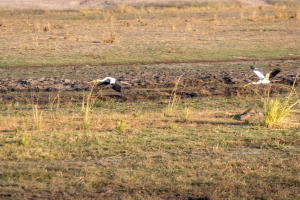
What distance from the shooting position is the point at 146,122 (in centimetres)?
798

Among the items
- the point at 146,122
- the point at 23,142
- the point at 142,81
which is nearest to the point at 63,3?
the point at 142,81

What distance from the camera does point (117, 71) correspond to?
14062 mm

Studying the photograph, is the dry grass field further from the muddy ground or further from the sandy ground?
the sandy ground

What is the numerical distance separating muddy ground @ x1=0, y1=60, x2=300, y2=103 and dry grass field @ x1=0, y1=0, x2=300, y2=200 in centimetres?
4

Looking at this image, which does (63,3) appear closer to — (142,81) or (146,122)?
(142,81)

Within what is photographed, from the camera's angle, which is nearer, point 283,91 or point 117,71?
point 283,91

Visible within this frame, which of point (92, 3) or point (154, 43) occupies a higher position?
point (92, 3)

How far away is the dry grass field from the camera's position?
4668mm

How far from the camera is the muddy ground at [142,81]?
1139 cm

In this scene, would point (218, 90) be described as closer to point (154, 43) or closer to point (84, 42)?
point (154, 43)

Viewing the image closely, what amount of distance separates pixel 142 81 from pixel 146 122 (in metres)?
4.97

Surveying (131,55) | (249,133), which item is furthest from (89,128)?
(131,55)

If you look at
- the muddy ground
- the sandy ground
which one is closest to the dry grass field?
the muddy ground

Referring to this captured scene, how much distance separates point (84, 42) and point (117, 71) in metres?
5.31
